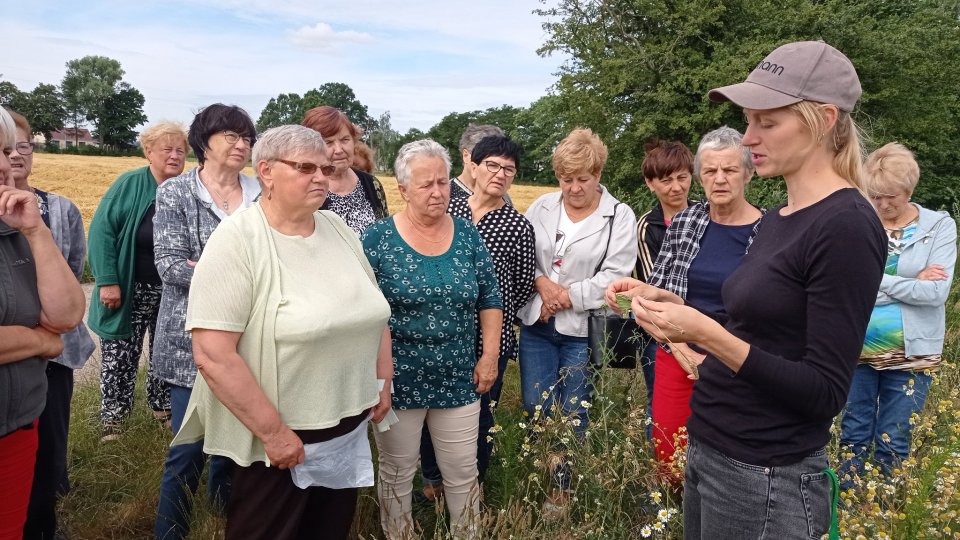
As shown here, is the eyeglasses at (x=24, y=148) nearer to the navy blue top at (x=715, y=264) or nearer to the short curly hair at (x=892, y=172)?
the navy blue top at (x=715, y=264)

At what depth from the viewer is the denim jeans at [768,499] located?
5.95 ft

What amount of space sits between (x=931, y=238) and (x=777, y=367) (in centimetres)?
303

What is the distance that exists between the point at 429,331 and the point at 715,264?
4.73ft

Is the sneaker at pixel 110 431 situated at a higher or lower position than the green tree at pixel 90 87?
lower

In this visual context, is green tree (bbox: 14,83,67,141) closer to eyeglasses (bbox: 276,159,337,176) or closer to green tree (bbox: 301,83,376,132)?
green tree (bbox: 301,83,376,132)

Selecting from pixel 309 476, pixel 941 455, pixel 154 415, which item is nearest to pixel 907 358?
pixel 941 455

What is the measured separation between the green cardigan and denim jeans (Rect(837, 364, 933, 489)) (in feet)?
15.0

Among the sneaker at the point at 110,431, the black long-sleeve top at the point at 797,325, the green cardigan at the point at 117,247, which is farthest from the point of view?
the sneaker at the point at 110,431

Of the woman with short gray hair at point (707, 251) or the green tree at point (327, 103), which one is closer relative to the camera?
the woman with short gray hair at point (707, 251)

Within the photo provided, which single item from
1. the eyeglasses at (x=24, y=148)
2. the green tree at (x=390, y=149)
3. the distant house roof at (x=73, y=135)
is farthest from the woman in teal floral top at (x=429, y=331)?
the distant house roof at (x=73, y=135)

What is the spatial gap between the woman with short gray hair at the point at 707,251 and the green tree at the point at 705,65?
13.5m

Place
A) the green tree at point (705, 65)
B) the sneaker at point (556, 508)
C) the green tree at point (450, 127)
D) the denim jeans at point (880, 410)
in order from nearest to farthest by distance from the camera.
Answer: the sneaker at point (556, 508) → the denim jeans at point (880, 410) → the green tree at point (705, 65) → the green tree at point (450, 127)

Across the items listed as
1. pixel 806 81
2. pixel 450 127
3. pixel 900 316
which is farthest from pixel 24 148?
pixel 450 127

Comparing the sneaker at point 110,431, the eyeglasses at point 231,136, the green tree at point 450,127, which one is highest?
the green tree at point 450,127
